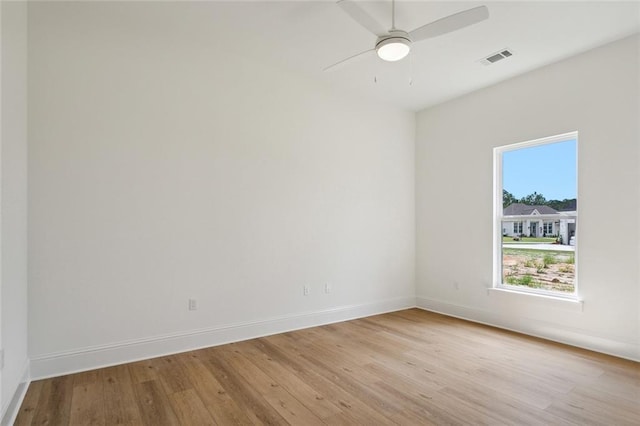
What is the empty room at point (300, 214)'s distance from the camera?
2479mm

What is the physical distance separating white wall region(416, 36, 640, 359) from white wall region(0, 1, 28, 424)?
473 centimetres

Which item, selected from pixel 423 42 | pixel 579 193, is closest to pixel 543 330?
pixel 579 193

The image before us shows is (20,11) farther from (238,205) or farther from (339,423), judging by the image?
(339,423)

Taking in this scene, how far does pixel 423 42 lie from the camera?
132 inches

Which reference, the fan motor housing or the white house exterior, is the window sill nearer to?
the white house exterior

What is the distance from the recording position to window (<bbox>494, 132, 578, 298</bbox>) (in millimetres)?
3756

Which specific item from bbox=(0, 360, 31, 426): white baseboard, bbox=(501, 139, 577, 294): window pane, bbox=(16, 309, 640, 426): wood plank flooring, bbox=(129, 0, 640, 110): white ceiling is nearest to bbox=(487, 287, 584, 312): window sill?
bbox=(501, 139, 577, 294): window pane

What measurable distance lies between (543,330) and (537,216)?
1.32m

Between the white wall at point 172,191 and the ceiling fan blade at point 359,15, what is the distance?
4.64ft

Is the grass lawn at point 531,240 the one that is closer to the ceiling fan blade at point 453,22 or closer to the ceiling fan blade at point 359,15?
the ceiling fan blade at point 453,22

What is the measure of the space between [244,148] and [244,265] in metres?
1.32

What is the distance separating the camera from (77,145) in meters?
2.94

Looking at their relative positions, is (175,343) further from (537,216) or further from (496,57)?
(496,57)

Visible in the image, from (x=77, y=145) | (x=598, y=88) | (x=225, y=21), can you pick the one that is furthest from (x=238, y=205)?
(x=598, y=88)
